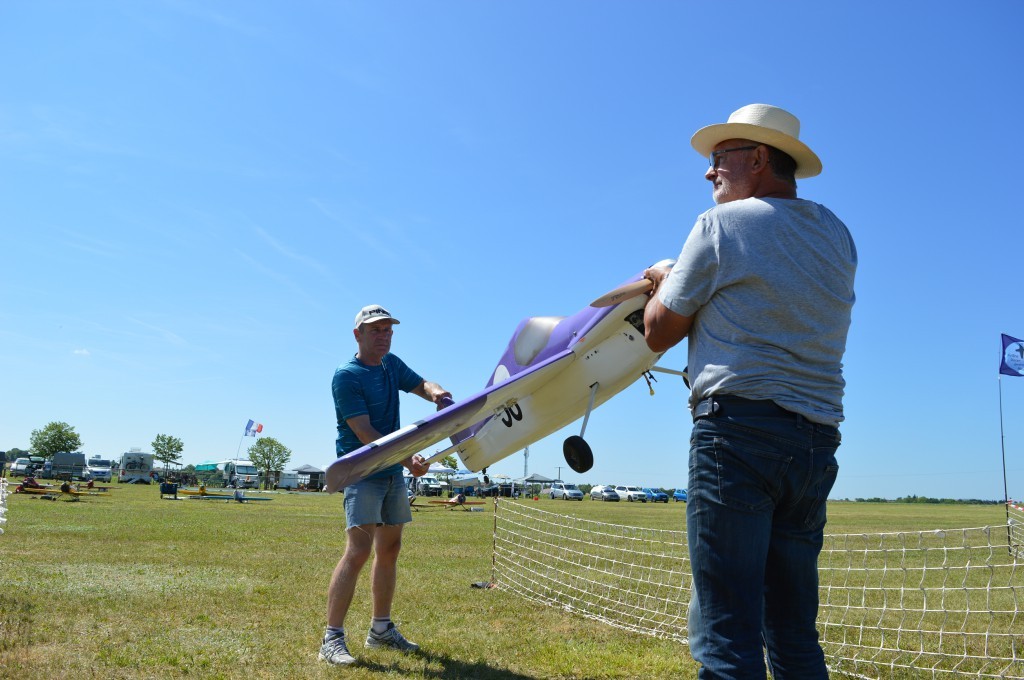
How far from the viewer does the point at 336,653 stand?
15.1 feet

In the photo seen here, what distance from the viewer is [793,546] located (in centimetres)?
229

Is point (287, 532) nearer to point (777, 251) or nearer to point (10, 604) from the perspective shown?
point (10, 604)

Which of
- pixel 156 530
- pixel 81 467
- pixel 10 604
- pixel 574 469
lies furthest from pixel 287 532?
pixel 81 467

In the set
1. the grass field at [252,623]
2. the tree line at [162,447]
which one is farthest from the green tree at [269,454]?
the grass field at [252,623]

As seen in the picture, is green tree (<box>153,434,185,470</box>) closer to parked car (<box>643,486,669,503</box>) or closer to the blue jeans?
parked car (<box>643,486,669,503</box>)

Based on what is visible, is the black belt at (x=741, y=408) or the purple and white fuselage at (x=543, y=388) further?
the purple and white fuselage at (x=543, y=388)

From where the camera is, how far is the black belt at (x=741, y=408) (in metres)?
2.13

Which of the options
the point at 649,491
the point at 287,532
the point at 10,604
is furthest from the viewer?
the point at 649,491

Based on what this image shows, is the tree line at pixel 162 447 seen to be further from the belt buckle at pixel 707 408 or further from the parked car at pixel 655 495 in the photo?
the belt buckle at pixel 707 408

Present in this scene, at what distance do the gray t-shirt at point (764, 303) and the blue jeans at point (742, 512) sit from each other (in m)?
0.10

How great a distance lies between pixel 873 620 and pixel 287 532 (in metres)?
11.2

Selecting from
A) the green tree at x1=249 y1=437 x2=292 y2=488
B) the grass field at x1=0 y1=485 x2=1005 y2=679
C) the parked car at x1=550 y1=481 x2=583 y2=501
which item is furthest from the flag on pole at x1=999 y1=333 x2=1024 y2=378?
the green tree at x1=249 y1=437 x2=292 y2=488

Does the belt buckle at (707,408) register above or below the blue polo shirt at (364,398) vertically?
below

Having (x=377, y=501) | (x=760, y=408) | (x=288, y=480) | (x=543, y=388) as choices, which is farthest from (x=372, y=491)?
(x=288, y=480)
